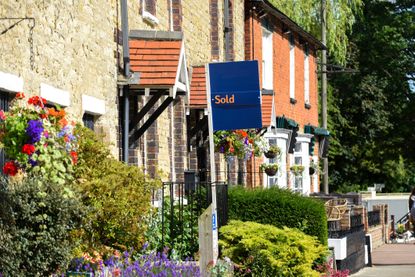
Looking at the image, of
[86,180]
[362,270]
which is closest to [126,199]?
[86,180]

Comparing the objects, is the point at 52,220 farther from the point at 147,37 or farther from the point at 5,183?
the point at 147,37

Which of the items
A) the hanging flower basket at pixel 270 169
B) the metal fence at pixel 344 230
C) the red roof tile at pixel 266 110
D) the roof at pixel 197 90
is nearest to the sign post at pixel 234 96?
the metal fence at pixel 344 230

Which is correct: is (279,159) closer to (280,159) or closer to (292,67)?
(280,159)

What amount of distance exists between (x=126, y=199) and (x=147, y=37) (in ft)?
17.0

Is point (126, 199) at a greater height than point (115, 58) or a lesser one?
lesser

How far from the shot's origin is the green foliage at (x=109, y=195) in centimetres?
1283

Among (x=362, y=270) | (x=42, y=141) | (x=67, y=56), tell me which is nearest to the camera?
(x=42, y=141)

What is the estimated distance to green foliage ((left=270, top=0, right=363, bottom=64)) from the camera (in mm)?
42406

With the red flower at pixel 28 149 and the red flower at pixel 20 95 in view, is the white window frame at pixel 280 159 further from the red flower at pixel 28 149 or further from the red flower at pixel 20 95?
the red flower at pixel 28 149

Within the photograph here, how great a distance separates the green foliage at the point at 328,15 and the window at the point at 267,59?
476 inches

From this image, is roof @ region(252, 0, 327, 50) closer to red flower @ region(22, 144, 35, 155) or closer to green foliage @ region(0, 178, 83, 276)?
red flower @ region(22, 144, 35, 155)

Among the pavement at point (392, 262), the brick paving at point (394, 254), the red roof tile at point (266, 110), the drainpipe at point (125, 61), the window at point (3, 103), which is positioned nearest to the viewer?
the window at point (3, 103)

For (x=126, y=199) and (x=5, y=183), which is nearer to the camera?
(x=5, y=183)

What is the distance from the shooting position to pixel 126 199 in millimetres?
13078
